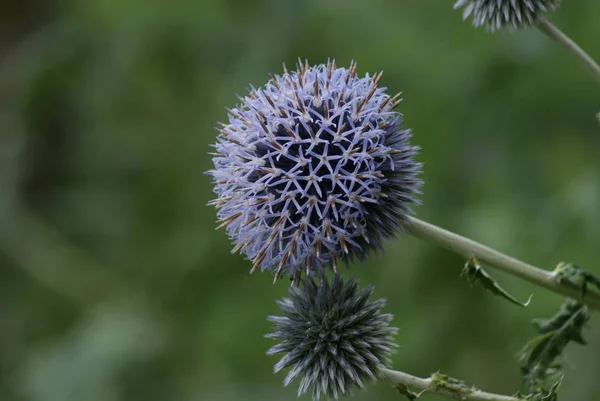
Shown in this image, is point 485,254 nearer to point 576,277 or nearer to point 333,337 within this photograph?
point 576,277

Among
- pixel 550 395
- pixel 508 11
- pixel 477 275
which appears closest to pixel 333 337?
pixel 477 275

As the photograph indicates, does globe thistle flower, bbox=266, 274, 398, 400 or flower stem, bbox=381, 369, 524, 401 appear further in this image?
globe thistle flower, bbox=266, 274, 398, 400

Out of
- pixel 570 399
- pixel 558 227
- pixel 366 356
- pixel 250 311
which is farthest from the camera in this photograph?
pixel 250 311

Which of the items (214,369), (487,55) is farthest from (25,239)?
(487,55)

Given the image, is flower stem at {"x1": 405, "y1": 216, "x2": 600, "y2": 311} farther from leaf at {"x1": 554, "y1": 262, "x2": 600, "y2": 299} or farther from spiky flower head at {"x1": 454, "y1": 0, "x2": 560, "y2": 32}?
spiky flower head at {"x1": 454, "y1": 0, "x2": 560, "y2": 32}

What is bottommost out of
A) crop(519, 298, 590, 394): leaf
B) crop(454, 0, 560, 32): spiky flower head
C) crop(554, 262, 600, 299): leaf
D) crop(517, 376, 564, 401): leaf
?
crop(517, 376, 564, 401): leaf

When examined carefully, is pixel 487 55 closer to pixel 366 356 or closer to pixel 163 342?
pixel 366 356

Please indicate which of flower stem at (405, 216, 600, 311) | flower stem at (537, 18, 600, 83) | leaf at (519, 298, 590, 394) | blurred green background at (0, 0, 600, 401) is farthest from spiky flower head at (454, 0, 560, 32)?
blurred green background at (0, 0, 600, 401)
